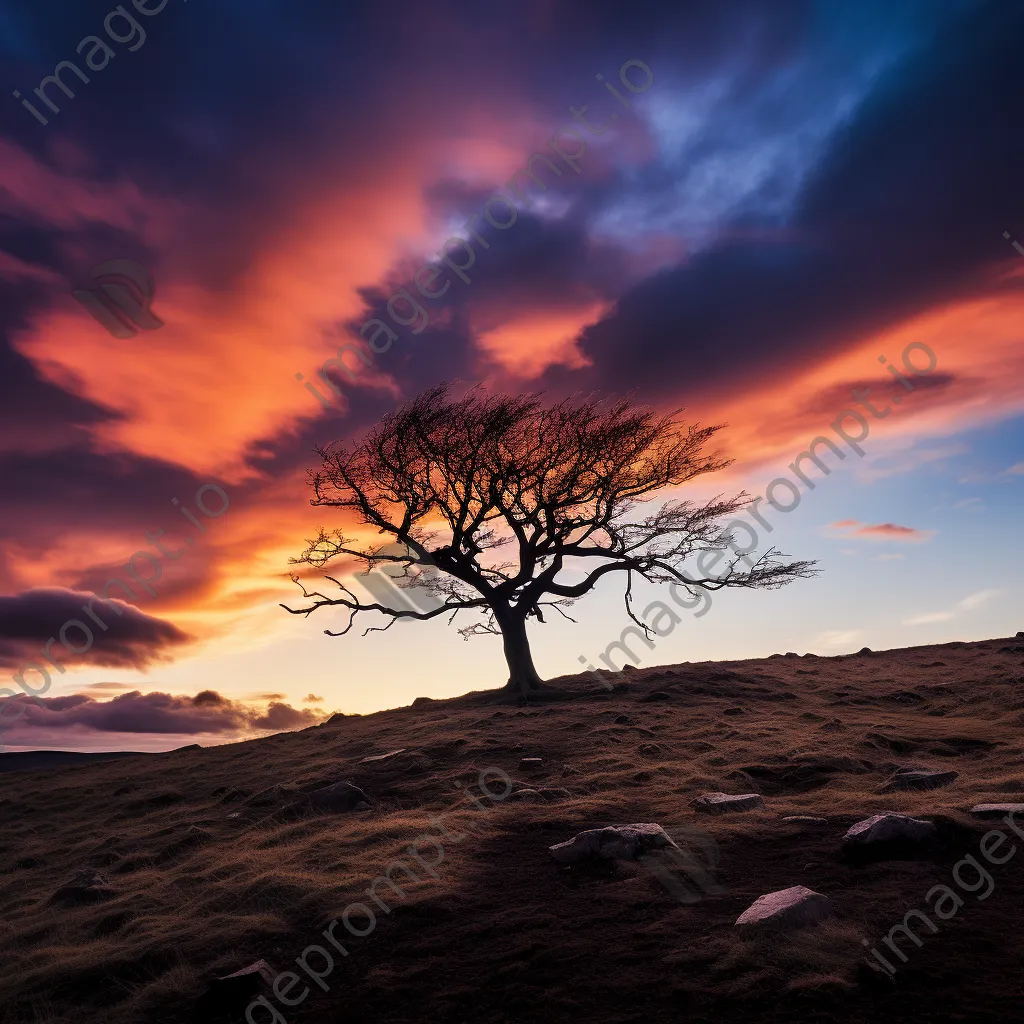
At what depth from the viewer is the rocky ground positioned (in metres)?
6.07

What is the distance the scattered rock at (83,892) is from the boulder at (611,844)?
6425 millimetres

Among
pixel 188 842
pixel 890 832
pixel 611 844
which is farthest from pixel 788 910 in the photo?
pixel 188 842

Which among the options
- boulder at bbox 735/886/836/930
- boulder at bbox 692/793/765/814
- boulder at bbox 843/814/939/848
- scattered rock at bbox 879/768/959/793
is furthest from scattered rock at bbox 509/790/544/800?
boulder at bbox 735/886/836/930

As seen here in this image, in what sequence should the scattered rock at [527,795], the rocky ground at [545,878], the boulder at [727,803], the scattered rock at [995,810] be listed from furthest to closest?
1. the scattered rock at [527,795]
2. the boulder at [727,803]
3. the scattered rock at [995,810]
4. the rocky ground at [545,878]

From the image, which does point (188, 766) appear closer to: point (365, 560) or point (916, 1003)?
point (365, 560)

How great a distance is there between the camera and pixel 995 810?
29.9 ft

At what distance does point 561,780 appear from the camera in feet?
42.4

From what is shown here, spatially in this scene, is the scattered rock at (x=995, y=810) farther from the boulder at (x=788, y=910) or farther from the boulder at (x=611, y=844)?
the boulder at (x=611, y=844)

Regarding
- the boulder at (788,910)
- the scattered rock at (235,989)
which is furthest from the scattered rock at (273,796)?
the boulder at (788,910)

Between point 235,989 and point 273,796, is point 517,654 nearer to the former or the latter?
point 273,796

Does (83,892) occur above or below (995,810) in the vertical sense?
above

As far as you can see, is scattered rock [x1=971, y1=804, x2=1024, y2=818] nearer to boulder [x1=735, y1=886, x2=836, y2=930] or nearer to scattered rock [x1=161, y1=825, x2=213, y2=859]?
boulder [x1=735, y1=886, x2=836, y2=930]

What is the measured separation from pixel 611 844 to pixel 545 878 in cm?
91

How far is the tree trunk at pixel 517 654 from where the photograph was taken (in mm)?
23906
